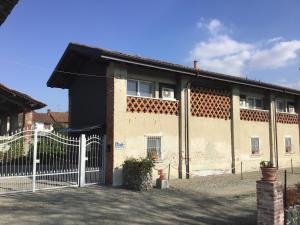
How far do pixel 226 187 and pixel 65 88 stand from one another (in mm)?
10254

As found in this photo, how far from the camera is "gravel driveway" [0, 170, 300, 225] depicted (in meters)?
8.86

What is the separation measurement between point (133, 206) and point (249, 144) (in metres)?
11.3

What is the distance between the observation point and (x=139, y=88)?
15.7m

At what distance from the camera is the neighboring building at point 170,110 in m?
14.5

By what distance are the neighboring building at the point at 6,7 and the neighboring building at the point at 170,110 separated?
8.90 metres

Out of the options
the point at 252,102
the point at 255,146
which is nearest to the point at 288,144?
the point at 255,146

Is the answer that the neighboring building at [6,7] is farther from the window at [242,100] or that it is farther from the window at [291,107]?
Answer: the window at [291,107]

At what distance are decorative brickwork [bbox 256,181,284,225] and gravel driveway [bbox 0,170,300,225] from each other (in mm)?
1105

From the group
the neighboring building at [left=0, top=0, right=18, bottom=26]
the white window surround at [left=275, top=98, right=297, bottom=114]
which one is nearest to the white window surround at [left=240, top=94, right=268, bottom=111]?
the white window surround at [left=275, top=98, right=297, bottom=114]

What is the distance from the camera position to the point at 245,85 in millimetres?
19719

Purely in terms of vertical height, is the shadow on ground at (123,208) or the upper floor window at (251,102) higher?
the upper floor window at (251,102)

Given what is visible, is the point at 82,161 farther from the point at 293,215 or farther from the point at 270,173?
the point at 293,215

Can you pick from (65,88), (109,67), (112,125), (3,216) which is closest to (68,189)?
(112,125)

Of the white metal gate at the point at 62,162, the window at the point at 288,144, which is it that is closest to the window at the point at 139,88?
the white metal gate at the point at 62,162
